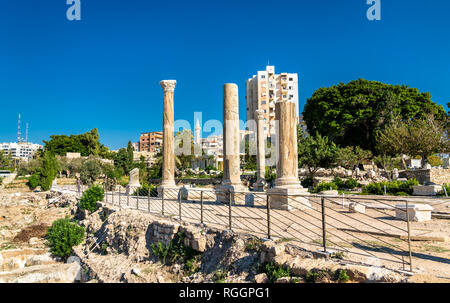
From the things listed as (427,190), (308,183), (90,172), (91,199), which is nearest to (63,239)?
(91,199)

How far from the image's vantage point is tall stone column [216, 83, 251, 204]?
490 inches

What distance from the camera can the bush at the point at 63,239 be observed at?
35.4ft

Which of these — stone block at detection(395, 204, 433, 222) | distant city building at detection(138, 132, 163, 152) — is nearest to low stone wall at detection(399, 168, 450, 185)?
stone block at detection(395, 204, 433, 222)

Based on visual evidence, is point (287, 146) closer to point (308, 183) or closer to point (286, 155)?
point (286, 155)

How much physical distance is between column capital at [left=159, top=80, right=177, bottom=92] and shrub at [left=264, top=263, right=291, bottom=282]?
12.9m

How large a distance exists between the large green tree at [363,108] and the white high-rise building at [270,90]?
85.4ft

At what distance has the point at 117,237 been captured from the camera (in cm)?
959

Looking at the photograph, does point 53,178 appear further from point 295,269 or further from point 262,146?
point 295,269

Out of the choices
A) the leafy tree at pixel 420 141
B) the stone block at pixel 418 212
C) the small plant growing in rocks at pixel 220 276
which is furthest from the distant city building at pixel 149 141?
the small plant growing in rocks at pixel 220 276

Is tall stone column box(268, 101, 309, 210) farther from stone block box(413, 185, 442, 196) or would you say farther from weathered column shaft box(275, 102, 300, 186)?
stone block box(413, 185, 442, 196)

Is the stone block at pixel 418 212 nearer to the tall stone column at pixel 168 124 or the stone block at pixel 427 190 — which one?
Answer: the stone block at pixel 427 190
